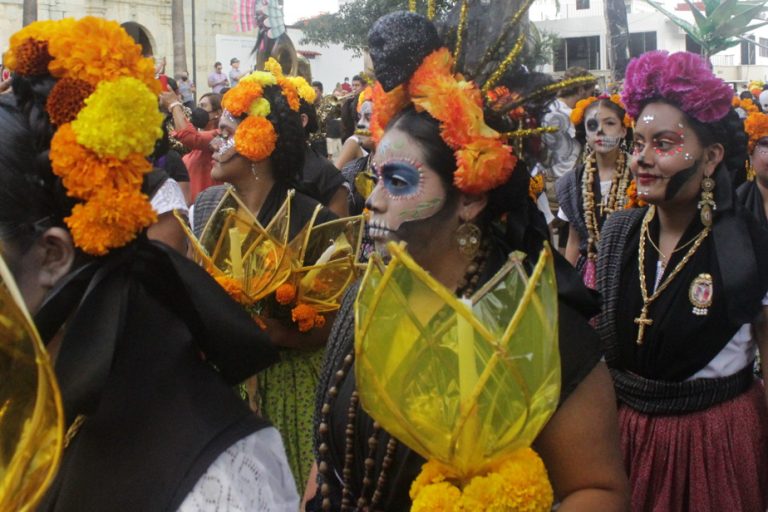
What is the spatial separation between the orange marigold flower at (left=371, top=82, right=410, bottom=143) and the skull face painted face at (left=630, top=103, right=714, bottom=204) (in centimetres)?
146

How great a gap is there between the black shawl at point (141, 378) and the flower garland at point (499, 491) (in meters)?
0.40

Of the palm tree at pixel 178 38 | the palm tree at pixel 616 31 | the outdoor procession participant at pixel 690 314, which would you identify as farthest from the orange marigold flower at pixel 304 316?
the palm tree at pixel 178 38

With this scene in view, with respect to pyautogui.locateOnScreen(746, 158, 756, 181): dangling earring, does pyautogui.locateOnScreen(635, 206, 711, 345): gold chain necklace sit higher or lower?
lower

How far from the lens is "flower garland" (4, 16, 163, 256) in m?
1.74

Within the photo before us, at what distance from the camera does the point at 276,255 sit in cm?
423

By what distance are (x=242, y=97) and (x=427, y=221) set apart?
2850mm

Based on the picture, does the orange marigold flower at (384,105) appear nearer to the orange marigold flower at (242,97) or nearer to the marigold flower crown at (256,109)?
the marigold flower crown at (256,109)

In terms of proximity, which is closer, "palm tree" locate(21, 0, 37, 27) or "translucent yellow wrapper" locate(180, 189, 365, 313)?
"translucent yellow wrapper" locate(180, 189, 365, 313)

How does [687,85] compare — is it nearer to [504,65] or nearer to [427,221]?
[504,65]

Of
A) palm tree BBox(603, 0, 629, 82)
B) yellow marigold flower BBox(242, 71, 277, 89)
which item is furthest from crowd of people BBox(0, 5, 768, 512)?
palm tree BBox(603, 0, 629, 82)

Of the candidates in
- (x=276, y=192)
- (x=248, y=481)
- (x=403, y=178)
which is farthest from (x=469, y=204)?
(x=276, y=192)

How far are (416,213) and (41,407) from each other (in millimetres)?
1307

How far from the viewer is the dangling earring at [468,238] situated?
2680 mm

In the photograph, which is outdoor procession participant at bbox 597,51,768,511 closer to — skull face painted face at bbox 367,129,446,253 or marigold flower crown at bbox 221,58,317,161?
skull face painted face at bbox 367,129,446,253
